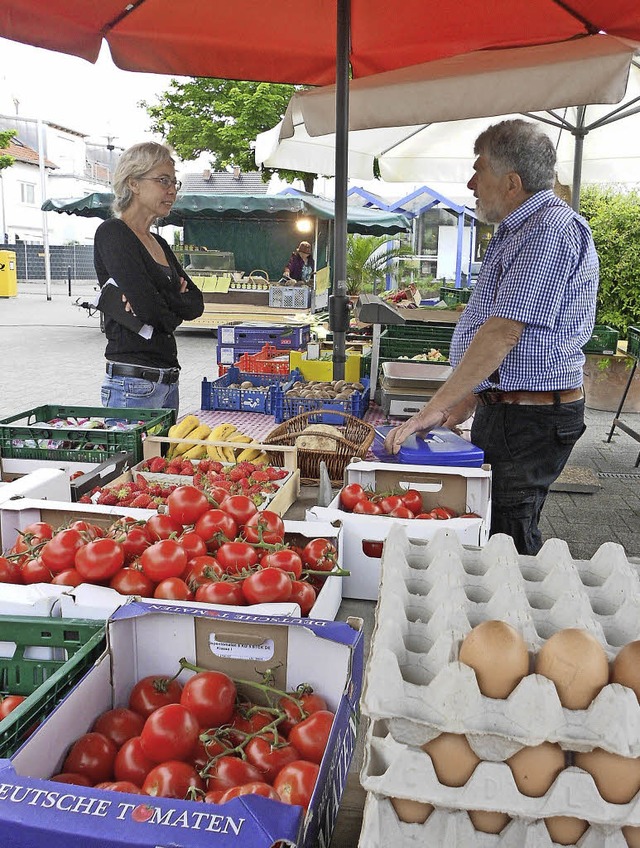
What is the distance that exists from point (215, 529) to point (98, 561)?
1.25ft

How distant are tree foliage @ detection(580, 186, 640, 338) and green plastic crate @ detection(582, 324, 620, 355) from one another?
124cm

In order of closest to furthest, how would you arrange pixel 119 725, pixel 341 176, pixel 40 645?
pixel 119 725 < pixel 40 645 < pixel 341 176

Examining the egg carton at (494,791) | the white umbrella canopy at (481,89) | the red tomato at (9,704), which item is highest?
the white umbrella canopy at (481,89)

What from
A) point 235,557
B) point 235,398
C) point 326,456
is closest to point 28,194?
point 235,398

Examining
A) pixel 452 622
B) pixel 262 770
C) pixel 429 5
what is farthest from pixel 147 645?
pixel 429 5

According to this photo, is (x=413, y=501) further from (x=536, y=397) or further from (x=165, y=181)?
(x=165, y=181)

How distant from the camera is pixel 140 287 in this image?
140 inches

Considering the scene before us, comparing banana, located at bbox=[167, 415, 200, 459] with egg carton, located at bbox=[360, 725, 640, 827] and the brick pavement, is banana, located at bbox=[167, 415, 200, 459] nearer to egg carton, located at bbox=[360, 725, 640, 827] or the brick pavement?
the brick pavement

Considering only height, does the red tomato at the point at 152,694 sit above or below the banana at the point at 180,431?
below

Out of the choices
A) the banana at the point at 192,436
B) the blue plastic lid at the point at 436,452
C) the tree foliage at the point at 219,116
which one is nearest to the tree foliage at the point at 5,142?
the tree foliage at the point at 219,116

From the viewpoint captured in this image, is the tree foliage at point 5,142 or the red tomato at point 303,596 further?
the tree foliage at point 5,142

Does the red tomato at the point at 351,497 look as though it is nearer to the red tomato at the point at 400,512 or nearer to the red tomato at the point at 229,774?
the red tomato at the point at 400,512

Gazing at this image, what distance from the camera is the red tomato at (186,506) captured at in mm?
2225

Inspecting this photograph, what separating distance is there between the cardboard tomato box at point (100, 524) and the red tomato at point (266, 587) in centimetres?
6
